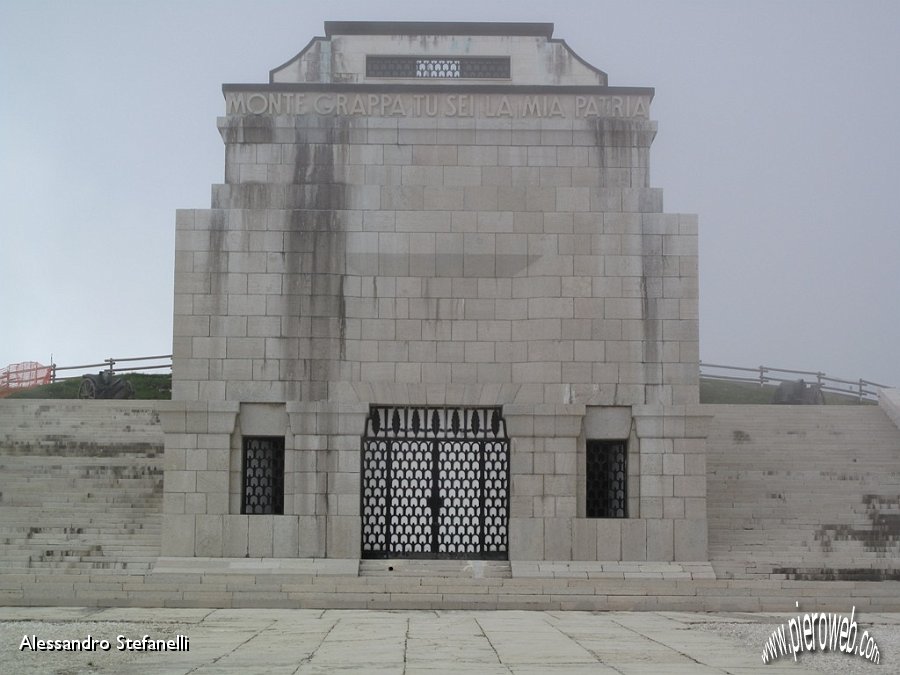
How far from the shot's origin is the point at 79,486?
24.2 m

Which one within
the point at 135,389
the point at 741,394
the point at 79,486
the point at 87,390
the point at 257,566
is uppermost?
the point at 741,394

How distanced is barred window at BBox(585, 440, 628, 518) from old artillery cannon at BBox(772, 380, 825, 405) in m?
13.9

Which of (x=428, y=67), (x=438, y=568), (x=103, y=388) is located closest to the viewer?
(x=438, y=568)

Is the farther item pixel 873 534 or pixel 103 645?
pixel 873 534

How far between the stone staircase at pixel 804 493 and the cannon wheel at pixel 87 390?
17229 mm

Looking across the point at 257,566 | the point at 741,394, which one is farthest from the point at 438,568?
the point at 741,394

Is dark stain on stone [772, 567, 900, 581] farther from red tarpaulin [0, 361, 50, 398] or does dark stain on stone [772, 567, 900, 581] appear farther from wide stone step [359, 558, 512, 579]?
red tarpaulin [0, 361, 50, 398]

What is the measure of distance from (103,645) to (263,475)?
8389mm

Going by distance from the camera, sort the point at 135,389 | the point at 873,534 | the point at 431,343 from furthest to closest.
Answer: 1. the point at 135,389
2. the point at 873,534
3. the point at 431,343

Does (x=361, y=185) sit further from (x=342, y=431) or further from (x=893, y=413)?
(x=893, y=413)

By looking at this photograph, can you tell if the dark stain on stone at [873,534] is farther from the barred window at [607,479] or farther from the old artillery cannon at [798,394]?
the old artillery cannon at [798,394]

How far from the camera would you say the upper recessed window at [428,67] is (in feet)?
81.1

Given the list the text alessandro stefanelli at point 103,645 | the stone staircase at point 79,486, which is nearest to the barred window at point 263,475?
the stone staircase at point 79,486

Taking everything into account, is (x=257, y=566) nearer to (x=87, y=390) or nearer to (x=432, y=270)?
(x=432, y=270)
